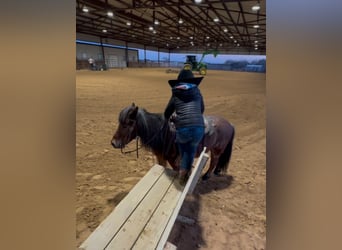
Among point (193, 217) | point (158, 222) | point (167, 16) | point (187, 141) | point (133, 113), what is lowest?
point (193, 217)

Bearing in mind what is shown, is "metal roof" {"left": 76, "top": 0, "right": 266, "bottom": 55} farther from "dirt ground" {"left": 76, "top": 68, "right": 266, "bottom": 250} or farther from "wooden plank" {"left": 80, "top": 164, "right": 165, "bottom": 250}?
"wooden plank" {"left": 80, "top": 164, "right": 165, "bottom": 250}

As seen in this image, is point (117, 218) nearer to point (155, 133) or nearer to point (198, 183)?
point (155, 133)

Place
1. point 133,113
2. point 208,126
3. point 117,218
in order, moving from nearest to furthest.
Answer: point 117,218 < point 133,113 < point 208,126

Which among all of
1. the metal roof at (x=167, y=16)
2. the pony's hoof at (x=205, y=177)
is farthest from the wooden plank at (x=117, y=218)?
the metal roof at (x=167, y=16)

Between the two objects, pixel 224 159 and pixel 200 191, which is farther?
pixel 224 159

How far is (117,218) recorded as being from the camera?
1.11m

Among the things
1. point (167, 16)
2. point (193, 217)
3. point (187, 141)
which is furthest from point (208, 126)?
point (167, 16)

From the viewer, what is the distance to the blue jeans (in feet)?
4.81

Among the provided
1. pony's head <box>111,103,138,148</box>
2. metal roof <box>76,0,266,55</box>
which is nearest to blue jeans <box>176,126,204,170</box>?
pony's head <box>111,103,138,148</box>

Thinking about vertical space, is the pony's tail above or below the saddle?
below

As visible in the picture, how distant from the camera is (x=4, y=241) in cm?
36

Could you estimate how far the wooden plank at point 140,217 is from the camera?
3.25ft

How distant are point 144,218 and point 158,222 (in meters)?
0.07

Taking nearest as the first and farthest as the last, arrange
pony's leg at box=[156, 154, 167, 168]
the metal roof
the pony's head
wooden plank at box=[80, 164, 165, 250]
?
wooden plank at box=[80, 164, 165, 250] → the pony's head → pony's leg at box=[156, 154, 167, 168] → the metal roof
